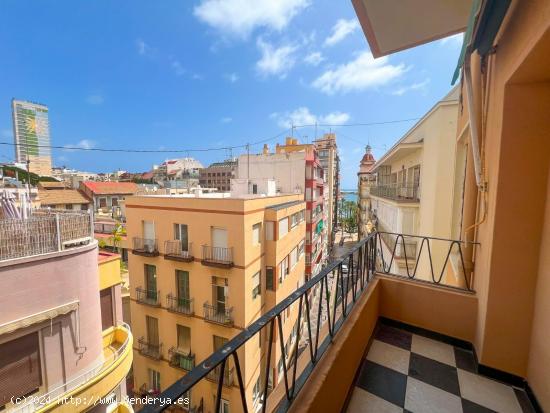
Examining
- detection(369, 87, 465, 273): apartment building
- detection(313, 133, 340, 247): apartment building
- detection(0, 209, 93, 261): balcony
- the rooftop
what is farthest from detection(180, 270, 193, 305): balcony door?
the rooftop

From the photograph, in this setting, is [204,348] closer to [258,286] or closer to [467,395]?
[258,286]

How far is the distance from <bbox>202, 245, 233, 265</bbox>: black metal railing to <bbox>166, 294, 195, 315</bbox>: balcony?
1.97 m

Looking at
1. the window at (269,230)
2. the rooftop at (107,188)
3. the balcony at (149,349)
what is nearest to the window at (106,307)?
the balcony at (149,349)

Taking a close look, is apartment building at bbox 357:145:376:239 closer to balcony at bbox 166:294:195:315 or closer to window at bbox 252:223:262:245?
window at bbox 252:223:262:245

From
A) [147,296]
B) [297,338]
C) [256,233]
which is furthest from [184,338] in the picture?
[297,338]

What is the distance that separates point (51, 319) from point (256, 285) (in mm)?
6673

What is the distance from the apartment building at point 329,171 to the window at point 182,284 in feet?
70.4

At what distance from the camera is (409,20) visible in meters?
2.56

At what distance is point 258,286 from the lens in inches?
404

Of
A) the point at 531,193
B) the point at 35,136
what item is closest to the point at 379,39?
the point at 531,193

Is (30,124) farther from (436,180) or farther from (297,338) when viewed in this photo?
(436,180)

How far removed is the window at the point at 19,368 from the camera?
3.91 meters

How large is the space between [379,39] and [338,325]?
123 inches

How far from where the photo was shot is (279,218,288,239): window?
11110mm
